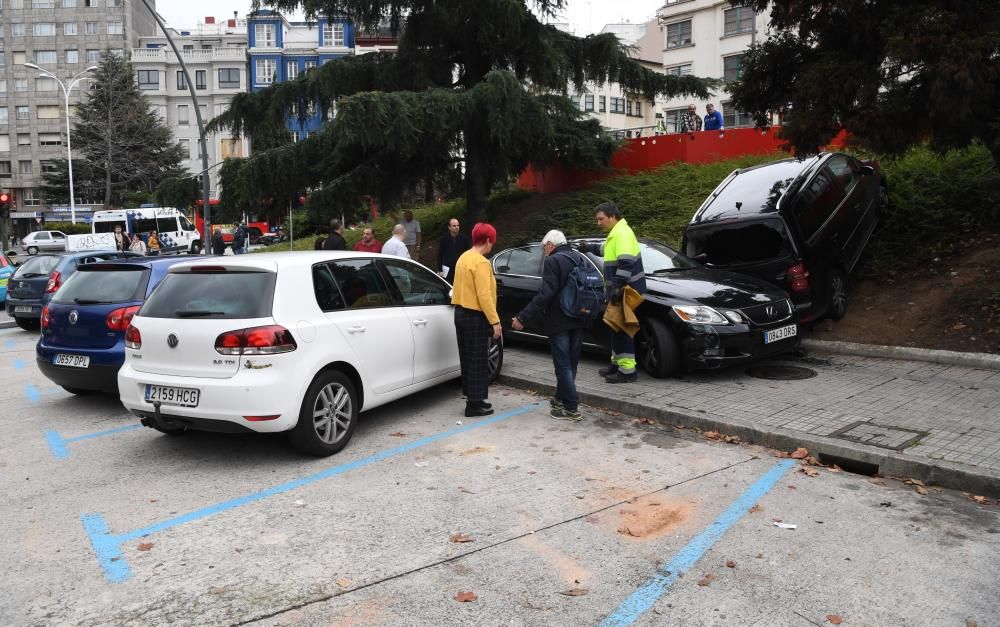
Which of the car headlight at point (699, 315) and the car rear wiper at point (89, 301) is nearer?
the car rear wiper at point (89, 301)

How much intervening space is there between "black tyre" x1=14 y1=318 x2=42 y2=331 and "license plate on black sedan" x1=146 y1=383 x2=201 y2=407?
34.4 feet

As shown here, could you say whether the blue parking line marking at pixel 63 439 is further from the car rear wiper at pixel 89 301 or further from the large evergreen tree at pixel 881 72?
the large evergreen tree at pixel 881 72

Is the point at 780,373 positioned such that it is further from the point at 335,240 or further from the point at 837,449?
the point at 335,240

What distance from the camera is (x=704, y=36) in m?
47.3

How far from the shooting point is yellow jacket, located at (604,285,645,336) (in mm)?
7445

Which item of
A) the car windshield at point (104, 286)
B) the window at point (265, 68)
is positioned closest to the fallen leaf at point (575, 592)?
the car windshield at point (104, 286)

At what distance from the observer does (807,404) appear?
6621 mm

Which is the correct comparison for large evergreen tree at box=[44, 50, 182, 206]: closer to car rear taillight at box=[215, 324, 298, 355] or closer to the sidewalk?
the sidewalk

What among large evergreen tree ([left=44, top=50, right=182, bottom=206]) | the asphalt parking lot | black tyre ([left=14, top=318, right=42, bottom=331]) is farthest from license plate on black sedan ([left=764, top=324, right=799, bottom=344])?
large evergreen tree ([left=44, top=50, right=182, bottom=206])

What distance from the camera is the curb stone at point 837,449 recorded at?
475 centimetres

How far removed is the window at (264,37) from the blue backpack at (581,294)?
7060 cm

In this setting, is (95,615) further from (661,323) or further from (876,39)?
(876,39)

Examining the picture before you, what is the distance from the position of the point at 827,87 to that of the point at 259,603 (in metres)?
8.17

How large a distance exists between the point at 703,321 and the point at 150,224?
40.4 m
